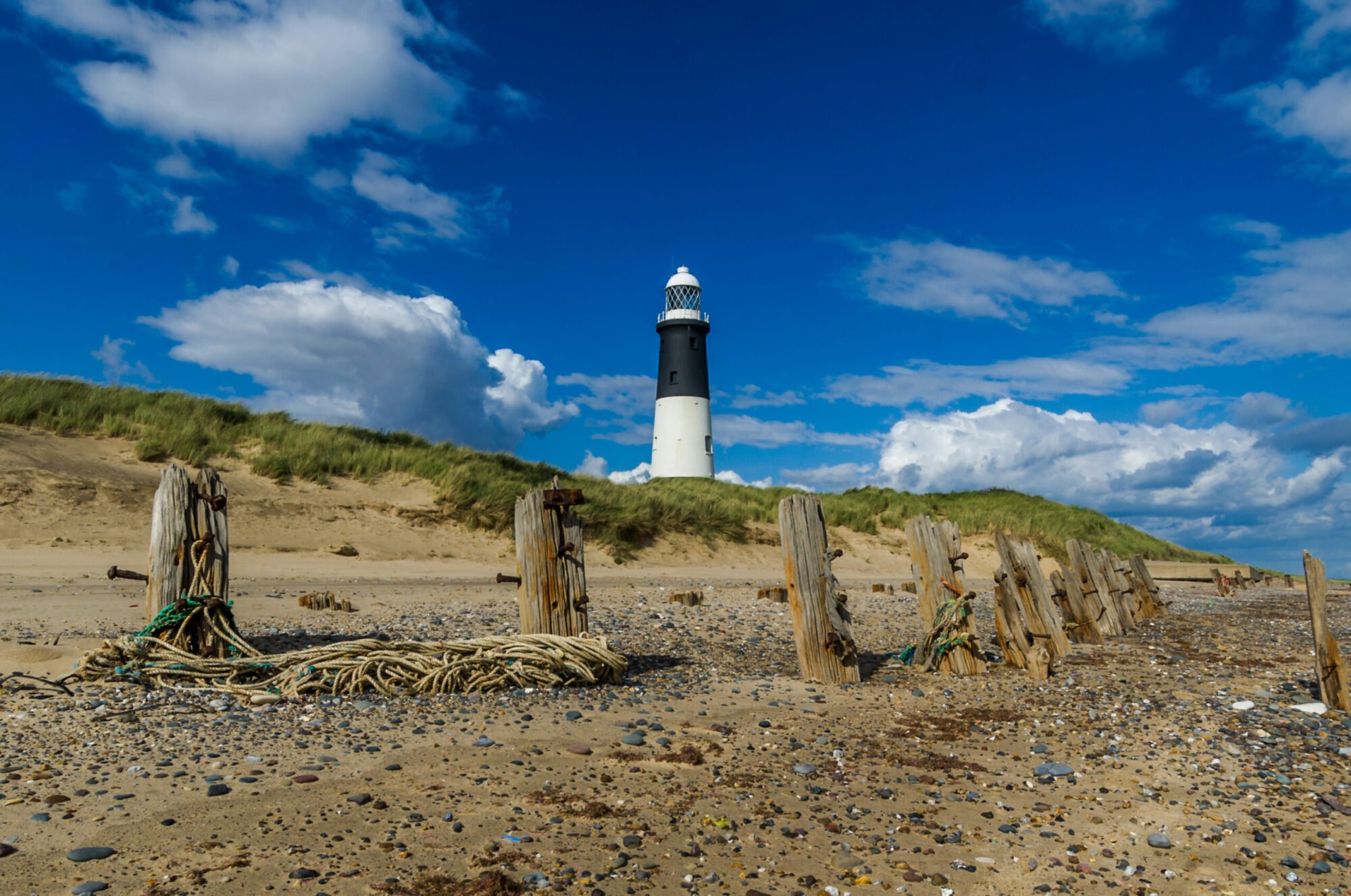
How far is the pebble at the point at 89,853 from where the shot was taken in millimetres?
3311

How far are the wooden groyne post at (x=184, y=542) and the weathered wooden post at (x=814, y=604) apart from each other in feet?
15.1

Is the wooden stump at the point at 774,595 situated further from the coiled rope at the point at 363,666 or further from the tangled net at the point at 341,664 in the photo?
the coiled rope at the point at 363,666

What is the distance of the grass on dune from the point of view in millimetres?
17703

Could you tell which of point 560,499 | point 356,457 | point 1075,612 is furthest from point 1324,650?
point 356,457

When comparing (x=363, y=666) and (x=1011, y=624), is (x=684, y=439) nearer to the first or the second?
(x=1011, y=624)

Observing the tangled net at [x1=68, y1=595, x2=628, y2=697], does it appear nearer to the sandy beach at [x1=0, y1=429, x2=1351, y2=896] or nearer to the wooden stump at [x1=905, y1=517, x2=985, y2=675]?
the sandy beach at [x1=0, y1=429, x2=1351, y2=896]

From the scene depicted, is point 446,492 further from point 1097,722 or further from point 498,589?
point 1097,722

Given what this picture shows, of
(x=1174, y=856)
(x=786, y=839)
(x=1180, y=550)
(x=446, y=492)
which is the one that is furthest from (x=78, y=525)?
(x=1180, y=550)

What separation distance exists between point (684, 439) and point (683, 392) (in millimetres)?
2315

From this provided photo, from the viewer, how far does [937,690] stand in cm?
755

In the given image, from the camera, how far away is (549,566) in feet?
23.4

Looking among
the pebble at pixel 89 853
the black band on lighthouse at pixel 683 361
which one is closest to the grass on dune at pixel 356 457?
the pebble at pixel 89 853

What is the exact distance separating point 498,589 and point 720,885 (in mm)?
9527

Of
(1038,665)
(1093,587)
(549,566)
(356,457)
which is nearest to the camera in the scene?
(549,566)
